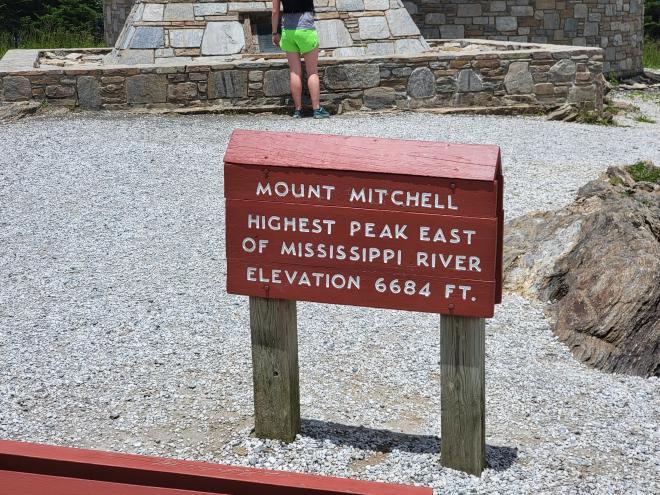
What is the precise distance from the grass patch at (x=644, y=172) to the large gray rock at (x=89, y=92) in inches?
218

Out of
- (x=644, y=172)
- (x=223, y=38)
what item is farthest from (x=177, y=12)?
(x=644, y=172)

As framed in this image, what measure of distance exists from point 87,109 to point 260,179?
7442mm

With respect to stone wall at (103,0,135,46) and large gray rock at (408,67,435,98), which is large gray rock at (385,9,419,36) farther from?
stone wall at (103,0,135,46)

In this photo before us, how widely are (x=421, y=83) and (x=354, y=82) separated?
752 mm

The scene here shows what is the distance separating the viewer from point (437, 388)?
436 cm

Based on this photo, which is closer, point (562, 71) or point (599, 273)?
point (599, 273)

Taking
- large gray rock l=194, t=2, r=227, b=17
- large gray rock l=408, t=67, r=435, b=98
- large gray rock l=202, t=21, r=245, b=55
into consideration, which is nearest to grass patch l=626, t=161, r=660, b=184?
large gray rock l=408, t=67, r=435, b=98

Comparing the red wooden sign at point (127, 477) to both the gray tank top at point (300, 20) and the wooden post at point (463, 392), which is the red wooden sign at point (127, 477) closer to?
the wooden post at point (463, 392)

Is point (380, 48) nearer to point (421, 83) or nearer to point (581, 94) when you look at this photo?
point (421, 83)

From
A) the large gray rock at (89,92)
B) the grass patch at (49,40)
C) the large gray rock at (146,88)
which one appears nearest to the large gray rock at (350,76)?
the large gray rock at (146,88)

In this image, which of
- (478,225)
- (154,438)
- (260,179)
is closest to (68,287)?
(154,438)

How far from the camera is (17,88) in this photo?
1034 centimetres

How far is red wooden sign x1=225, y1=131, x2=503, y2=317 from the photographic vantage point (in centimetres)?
337

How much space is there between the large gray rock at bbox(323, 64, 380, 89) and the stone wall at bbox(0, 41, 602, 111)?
11 millimetres
